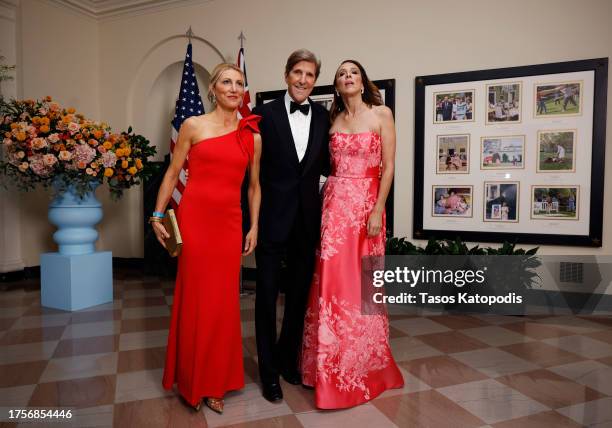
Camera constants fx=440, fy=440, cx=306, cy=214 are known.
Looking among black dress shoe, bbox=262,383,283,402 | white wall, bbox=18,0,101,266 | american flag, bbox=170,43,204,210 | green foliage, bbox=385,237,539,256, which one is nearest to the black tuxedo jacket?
black dress shoe, bbox=262,383,283,402

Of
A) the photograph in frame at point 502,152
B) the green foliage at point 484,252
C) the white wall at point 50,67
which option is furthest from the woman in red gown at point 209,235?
the white wall at point 50,67

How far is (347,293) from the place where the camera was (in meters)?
2.57

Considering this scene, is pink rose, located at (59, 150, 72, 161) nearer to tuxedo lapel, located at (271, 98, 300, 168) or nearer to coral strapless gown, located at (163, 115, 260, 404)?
coral strapless gown, located at (163, 115, 260, 404)

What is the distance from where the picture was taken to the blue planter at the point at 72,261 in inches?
177

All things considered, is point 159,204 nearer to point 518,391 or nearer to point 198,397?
point 198,397

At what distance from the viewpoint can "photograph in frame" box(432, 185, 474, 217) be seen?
16.2 feet

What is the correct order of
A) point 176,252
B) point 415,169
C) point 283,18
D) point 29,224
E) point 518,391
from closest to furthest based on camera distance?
point 176,252 < point 518,391 < point 415,169 < point 283,18 < point 29,224

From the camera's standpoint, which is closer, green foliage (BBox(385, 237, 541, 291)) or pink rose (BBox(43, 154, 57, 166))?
pink rose (BBox(43, 154, 57, 166))

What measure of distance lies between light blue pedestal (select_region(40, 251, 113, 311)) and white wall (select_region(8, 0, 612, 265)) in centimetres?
188

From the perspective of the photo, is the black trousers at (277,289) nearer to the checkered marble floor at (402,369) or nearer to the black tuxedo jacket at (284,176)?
the black tuxedo jacket at (284,176)

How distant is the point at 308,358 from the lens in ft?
9.05

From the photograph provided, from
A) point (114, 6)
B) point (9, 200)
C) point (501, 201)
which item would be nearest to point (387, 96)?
point (501, 201)

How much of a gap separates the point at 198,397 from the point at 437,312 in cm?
288

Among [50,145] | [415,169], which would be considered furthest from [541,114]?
[50,145]
